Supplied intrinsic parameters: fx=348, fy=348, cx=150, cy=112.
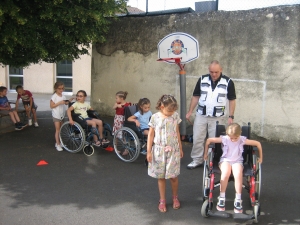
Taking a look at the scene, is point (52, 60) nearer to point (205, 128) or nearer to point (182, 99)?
point (182, 99)

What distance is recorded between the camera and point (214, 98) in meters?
5.39

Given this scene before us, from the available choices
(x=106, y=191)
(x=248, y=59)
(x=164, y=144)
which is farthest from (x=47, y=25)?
(x=248, y=59)

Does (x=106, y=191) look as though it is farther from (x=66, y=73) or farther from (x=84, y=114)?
(x=66, y=73)

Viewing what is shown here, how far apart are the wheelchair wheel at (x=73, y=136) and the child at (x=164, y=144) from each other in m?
2.55

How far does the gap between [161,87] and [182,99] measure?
1.75 metres

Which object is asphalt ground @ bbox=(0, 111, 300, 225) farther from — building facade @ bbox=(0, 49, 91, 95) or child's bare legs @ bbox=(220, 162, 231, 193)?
building facade @ bbox=(0, 49, 91, 95)

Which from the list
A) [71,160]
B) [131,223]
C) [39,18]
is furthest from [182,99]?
[131,223]

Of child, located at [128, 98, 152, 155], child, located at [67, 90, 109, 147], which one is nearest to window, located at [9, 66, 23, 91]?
child, located at [67, 90, 109, 147]

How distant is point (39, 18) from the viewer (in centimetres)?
687

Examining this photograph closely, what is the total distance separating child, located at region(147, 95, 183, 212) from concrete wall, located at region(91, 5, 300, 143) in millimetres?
3981

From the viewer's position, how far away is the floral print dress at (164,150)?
163 inches

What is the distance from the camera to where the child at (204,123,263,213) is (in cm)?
398

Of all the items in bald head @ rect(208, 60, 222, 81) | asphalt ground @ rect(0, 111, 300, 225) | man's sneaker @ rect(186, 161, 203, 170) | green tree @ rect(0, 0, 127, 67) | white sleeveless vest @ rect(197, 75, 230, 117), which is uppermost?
green tree @ rect(0, 0, 127, 67)

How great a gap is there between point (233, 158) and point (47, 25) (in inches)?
183
